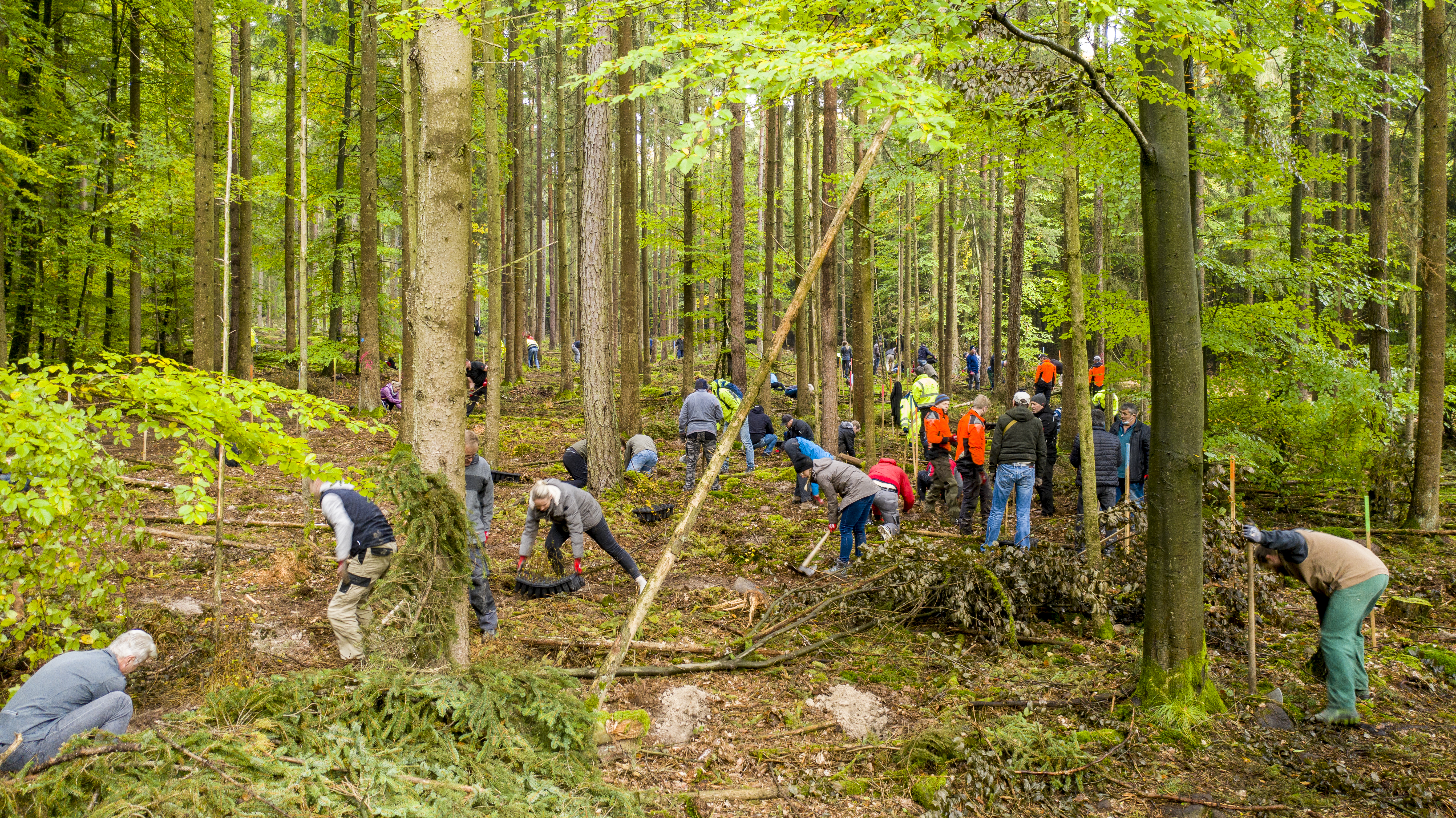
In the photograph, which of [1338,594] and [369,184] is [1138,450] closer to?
[1338,594]

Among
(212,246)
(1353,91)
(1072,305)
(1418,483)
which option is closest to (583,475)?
(212,246)

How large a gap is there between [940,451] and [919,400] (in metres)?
1.64

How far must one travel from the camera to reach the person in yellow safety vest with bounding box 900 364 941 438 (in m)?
11.3

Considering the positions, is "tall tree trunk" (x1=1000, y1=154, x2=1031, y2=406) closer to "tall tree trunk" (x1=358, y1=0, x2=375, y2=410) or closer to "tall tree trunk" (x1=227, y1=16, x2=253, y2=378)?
"tall tree trunk" (x1=358, y1=0, x2=375, y2=410)

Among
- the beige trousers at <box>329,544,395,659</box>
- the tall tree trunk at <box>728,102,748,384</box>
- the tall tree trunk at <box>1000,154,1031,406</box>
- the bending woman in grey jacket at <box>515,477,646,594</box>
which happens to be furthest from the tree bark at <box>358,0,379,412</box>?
Result: the tall tree trunk at <box>1000,154,1031,406</box>

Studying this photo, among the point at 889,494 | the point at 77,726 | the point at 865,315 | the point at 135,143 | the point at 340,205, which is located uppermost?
the point at 340,205

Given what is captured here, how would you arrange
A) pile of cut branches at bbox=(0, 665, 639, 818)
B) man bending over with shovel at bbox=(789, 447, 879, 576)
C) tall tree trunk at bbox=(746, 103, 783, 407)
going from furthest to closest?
1. tall tree trunk at bbox=(746, 103, 783, 407)
2. man bending over with shovel at bbox=(789, 447, 879, 576)
3. pile of cut branches at bbox=(0, 665, 639, 818)

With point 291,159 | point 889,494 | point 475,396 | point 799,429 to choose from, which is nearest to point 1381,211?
point 889,494

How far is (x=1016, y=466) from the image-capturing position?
9.12m

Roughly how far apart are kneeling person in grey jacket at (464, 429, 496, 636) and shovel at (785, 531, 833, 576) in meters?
3.34

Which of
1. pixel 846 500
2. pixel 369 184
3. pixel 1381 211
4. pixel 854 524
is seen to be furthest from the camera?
pixel 369 184

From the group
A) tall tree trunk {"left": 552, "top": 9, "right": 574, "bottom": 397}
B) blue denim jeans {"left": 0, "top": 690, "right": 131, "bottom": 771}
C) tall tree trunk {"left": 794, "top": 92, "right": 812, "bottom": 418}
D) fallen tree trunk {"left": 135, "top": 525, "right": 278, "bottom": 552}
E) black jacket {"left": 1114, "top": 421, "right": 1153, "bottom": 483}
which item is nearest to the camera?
blue denim jeans {"left": 0, "top": 690, "right": 131, "bottom": 771}

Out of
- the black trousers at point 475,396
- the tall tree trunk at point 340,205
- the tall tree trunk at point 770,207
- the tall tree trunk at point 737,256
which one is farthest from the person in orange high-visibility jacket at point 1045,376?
the tall tree trunk at point 340,205

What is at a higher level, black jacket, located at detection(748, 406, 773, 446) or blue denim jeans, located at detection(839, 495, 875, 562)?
black jacket, located at detection(748, 406, 773, 446)
